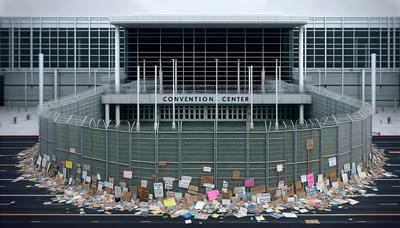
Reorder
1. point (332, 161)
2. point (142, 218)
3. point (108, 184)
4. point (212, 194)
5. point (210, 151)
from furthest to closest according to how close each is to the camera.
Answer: point (332, 161) < point (108, 184) < point (210, 151) < point (212, 194) < point (142, 218)

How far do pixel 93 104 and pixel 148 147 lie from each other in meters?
29.5

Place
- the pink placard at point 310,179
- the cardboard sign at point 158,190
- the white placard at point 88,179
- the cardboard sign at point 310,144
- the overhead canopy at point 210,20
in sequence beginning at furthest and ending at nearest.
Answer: the overhead canopy at point 210,20
the white placard at point 88,179
the cardboard sign at point 310,144
the pink placard at point 310,179
the cardboard sign at point 158,190

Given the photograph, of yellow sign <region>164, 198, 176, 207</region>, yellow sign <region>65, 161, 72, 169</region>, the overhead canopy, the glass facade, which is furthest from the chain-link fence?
the glass facade

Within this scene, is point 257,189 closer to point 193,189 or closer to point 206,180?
point 206,180

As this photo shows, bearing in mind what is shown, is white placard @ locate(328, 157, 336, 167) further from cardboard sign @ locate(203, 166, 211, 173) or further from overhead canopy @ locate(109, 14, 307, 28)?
overhead canopy @ locate(109, 14, 307, 28)

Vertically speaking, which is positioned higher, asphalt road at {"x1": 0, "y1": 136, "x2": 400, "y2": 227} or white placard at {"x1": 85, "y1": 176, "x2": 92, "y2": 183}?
white placard at {"x1": 85, "y1": 176, "x2": 92, "y2": 183}

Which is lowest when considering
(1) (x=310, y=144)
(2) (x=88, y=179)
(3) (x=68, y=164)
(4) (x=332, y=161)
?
(2) (x=88, y=179)

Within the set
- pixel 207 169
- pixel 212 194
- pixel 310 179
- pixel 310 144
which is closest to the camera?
pixel 212 194

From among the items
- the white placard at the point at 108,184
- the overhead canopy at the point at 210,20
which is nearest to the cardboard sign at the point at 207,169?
the white placard at the point at 108,184

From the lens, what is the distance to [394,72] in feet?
277

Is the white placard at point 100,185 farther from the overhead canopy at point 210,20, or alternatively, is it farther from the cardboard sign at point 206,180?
the overhead canopy at point 210,20

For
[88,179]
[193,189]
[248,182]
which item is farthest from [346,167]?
[88,179]

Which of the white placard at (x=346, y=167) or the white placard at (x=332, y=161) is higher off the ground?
the white placard at (x=332, y=161)

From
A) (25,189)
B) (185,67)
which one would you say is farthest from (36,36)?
(25,189)
